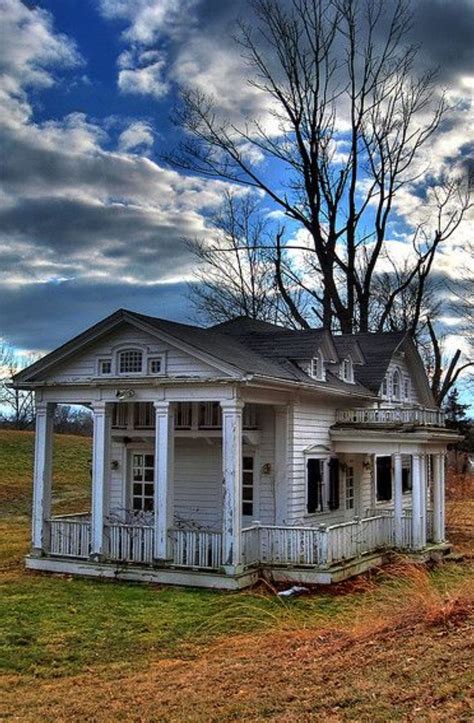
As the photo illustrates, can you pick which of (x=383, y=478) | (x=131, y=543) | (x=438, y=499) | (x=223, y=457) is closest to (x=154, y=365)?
(x=223, y=457)

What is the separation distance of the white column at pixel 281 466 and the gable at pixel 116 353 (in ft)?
8.41

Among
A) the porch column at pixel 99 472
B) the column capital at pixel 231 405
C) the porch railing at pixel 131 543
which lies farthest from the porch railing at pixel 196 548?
the column capital at pixel 231 405

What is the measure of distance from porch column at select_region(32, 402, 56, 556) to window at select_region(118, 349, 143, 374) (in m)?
1.95

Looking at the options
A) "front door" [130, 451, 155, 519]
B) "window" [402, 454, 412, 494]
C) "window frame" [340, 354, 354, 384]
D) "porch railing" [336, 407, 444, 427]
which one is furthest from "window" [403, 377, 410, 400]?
"front door" [130, 451, 155, 519]

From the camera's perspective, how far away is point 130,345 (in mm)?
14281

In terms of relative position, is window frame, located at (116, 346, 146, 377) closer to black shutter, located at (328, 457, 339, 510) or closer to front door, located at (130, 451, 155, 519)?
front door, located at (130, 451, 155, 519)

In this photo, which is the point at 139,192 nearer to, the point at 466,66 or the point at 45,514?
the point at 45,514

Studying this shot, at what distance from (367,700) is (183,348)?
867 centimetres

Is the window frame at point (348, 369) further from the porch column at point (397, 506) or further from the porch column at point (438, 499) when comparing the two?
the porch column at point (397, 506)

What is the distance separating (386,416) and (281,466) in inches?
132

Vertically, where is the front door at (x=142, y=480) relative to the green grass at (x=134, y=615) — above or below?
above

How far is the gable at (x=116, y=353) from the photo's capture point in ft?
44.4

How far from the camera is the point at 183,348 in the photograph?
530 inches

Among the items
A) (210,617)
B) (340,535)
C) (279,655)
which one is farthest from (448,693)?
(340,535)
